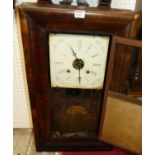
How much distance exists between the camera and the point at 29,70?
116 centimetres

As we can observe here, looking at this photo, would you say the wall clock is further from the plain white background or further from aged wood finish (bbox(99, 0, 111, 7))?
the plain white background

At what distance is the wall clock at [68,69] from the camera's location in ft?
3.29

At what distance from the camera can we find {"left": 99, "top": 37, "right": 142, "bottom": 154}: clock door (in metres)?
1.10

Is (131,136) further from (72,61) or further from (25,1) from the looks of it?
(25,1)

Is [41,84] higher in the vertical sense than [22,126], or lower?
higher

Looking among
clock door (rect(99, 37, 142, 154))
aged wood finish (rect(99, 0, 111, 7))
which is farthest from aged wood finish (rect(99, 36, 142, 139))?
aged wood finish (rect(99, 0, 111, 7))

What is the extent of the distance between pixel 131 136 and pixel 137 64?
0.46 m
